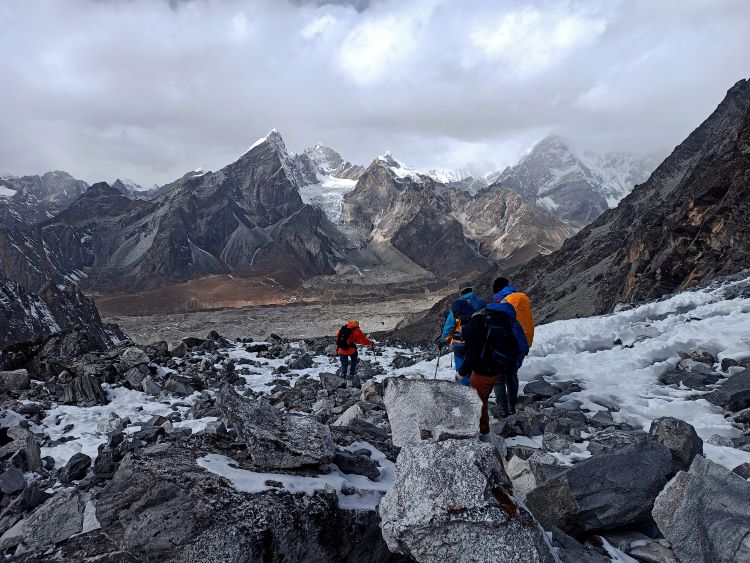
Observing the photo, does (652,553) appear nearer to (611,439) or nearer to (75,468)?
(611,439)

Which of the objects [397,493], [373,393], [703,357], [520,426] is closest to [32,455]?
[373,393]

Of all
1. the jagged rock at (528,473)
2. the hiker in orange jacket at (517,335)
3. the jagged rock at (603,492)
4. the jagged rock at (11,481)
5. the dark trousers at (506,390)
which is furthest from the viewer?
the dark trousers at (506,390)

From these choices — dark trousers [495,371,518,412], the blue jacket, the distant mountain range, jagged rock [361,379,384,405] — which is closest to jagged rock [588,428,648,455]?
dark trousers [495,371,518,412]

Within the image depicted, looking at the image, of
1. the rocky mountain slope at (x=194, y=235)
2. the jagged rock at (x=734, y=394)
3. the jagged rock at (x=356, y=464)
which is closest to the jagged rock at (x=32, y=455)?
the jagged rock at (x=356, y=464)

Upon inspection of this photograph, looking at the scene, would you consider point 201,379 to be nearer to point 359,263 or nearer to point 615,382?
point 615,382

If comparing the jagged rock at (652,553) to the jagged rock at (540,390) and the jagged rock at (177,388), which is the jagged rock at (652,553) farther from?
the jagged rock at (177,388)

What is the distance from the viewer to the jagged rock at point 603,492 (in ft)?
12.4

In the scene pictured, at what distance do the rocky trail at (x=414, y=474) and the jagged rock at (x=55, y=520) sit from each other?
0.06ft

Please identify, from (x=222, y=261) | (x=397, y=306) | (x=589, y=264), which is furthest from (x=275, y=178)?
(x=589, y=264)

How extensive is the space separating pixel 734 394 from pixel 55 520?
889 cm

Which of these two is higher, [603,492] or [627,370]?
[603,492]

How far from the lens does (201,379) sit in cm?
1321

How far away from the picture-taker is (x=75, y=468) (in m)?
6.58

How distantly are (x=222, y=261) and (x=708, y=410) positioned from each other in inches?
6276
